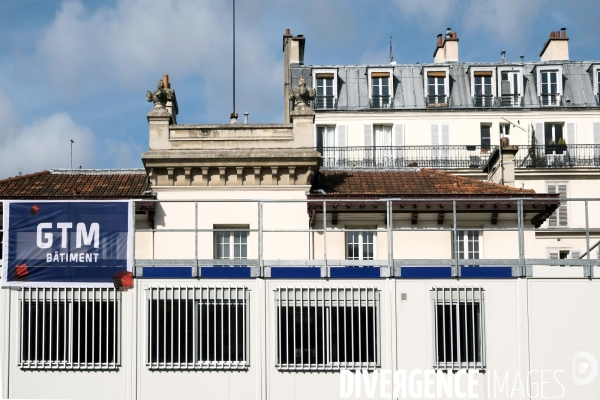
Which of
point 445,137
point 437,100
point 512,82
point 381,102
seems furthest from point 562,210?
point 381,102

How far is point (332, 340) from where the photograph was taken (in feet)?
77.1

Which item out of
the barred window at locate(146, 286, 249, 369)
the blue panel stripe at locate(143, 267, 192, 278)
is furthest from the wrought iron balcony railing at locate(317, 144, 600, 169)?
the barred window at locate(146, 286, 249, 369)

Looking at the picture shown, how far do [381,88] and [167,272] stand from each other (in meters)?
34.2

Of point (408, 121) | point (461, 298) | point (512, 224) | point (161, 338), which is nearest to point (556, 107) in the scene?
point (408, 121)

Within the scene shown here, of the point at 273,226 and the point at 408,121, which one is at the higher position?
the point at 408,121

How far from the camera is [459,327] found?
77.5 feet

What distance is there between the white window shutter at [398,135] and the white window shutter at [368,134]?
1.26 metres

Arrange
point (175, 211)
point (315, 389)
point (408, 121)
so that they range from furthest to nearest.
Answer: point (408, 121) < point (175, 211) < point (315, 389)

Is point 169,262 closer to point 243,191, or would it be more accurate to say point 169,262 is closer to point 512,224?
point 243,191

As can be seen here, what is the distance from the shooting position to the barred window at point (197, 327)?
76.8 ft

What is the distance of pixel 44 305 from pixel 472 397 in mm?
10589

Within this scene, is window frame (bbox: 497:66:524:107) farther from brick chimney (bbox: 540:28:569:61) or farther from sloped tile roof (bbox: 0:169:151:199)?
sloped tile roof (bbox: 0:169:151:199)

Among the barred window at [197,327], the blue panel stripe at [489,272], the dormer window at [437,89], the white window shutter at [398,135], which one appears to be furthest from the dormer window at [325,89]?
the barred window at [197,327]

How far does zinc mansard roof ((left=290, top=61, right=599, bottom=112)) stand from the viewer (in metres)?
55.3
